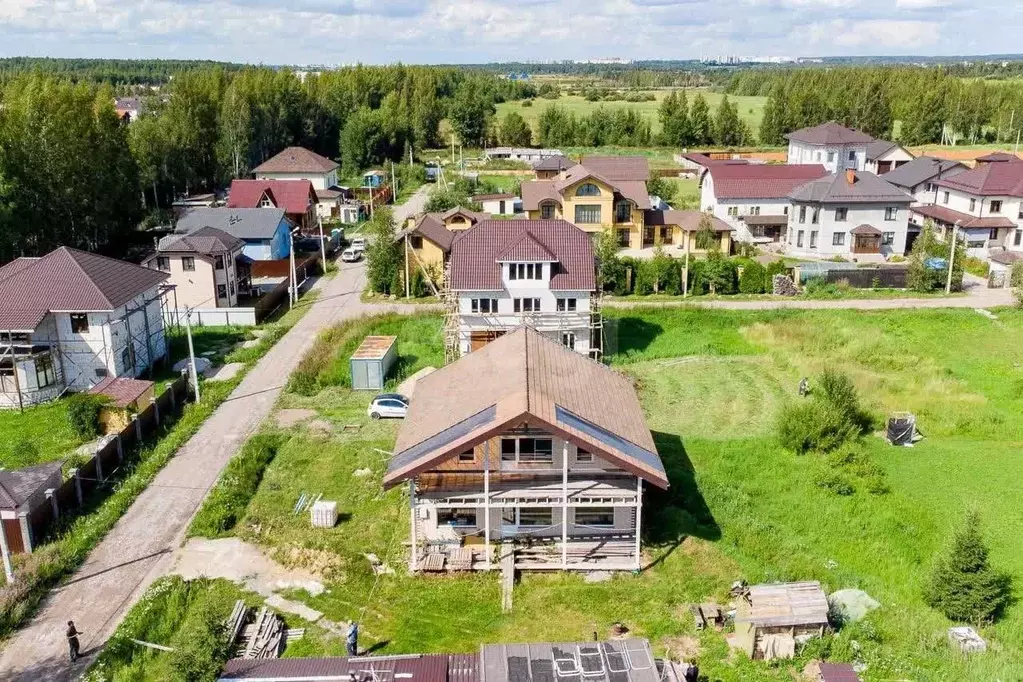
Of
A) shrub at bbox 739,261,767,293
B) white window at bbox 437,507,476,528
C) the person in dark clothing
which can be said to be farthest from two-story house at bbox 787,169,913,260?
Answer: the person in dark clothing

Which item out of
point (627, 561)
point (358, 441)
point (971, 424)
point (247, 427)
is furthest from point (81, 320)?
point (971, 424)

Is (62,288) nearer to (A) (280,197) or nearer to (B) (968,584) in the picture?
(A) (280,197)

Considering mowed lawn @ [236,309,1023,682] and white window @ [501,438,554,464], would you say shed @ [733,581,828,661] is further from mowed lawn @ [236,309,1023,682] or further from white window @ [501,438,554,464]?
white window @ [501,438,554,464]

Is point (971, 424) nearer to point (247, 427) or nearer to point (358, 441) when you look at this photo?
point (358, 441)

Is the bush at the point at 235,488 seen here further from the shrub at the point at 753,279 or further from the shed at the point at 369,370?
the shrub at the point at 753,279

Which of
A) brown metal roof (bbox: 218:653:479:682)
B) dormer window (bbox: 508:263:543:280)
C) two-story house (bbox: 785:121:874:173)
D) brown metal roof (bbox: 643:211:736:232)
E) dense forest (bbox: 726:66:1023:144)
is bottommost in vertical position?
brown metal roof (bbox: 218:653:479:682)

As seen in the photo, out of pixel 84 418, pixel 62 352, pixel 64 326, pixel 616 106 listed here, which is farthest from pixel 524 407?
pixel 616 106
